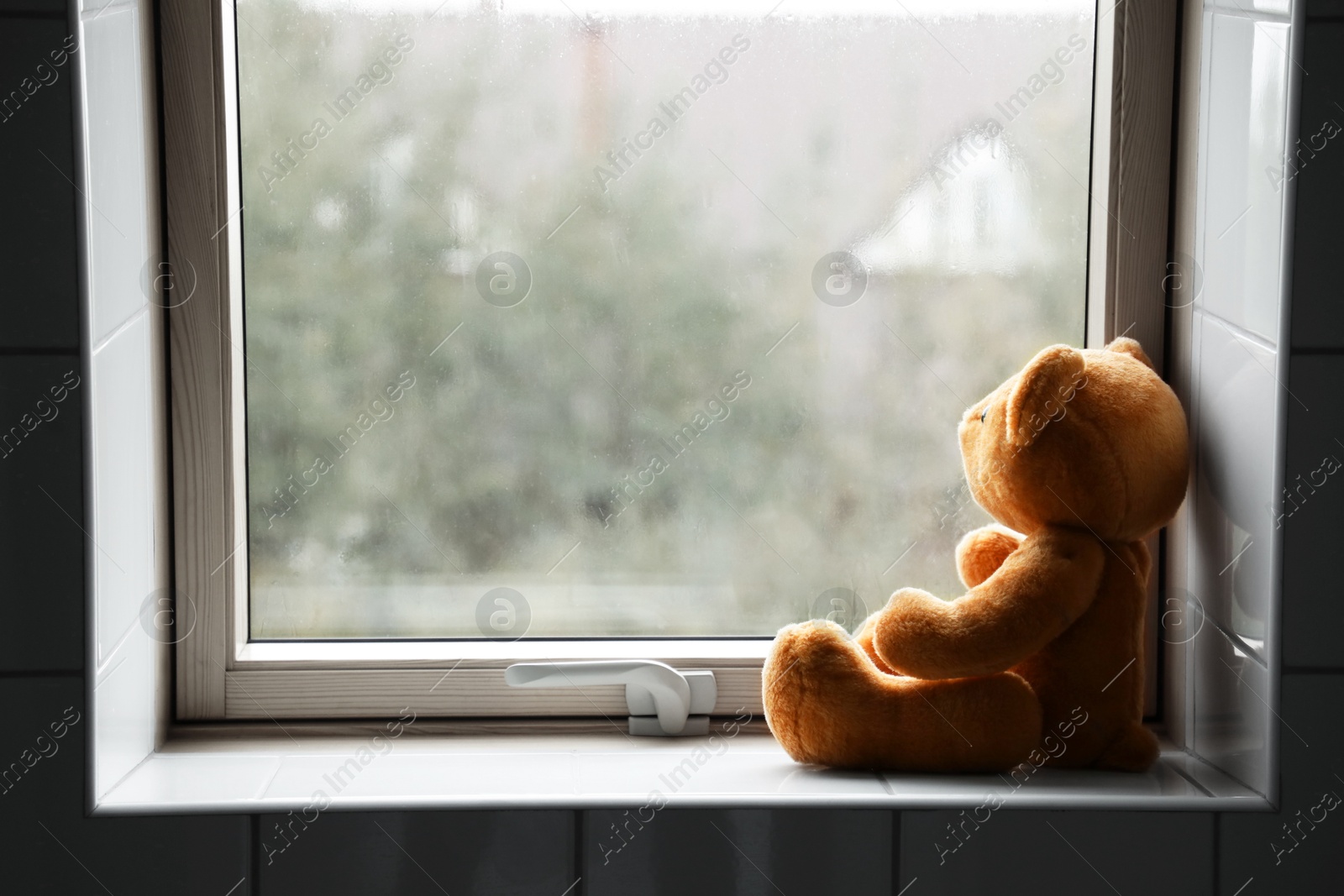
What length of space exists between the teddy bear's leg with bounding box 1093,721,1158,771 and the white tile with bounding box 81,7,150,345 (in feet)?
2.70

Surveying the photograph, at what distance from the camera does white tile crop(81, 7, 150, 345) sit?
780mm

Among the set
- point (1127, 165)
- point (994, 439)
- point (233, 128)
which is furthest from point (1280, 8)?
point (233, 128)

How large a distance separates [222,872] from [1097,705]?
0.66m

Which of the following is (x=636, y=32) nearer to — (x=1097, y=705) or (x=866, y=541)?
(x=866, y=541)

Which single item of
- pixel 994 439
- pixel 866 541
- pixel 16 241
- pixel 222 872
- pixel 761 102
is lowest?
pixel 222 872

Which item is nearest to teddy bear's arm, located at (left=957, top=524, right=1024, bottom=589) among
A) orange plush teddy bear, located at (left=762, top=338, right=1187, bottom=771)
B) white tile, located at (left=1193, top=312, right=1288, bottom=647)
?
orange plush teddy bear, located at (left=762, top=338, right=1187, bottom=771)

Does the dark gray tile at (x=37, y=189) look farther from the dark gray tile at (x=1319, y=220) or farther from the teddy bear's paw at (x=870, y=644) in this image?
the dark gray tile at (x=1319, y=220)

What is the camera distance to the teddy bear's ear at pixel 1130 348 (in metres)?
0.89

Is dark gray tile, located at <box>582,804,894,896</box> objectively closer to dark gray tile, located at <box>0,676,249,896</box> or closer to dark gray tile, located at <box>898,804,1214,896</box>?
dark gray tile, located at <box>898,804,1214,896</box>

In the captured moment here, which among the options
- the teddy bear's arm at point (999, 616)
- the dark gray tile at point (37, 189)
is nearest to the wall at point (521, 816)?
the dark gray tile at point (37, 189)

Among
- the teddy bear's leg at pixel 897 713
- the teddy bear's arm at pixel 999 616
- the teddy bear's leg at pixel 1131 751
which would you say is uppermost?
the teddy bear's arm at pixel 999 616

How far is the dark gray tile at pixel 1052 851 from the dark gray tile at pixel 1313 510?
0.15 metres

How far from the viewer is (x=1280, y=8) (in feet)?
2.56

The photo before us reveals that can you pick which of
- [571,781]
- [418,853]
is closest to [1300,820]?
[571,781]
